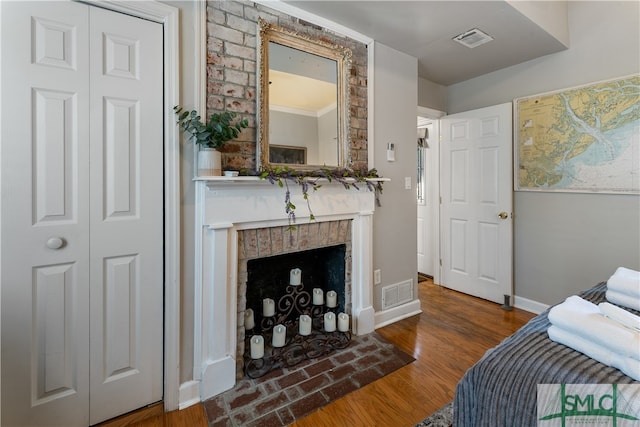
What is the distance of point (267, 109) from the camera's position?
1.82 metres

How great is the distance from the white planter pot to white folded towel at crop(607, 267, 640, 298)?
1978mm

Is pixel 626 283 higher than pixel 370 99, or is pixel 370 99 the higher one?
pixel 370 99

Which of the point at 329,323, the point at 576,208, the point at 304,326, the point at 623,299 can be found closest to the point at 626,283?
the point at 623,299

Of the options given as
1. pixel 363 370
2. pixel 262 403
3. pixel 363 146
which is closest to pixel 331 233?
pixel 363 146

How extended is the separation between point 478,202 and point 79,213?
328cm

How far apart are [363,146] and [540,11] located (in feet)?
5.32

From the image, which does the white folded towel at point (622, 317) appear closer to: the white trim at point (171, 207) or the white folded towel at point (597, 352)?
the white folded towel at point (597, 352)

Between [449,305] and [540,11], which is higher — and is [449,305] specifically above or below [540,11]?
below

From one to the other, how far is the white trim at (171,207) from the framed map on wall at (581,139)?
2960 mm

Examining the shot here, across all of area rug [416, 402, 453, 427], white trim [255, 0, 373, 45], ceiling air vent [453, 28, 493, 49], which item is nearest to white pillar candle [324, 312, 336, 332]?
area rug [416, 402, 453, 427]

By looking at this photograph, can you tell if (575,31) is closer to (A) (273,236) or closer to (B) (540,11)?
(B) (540,11)

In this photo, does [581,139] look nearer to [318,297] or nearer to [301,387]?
[318,297]

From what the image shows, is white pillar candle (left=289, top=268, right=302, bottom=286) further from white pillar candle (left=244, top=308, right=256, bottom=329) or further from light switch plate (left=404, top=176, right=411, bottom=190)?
light switch plate (left=404, top=176, right=411, bottom=190)

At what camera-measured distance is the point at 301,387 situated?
1700mm
